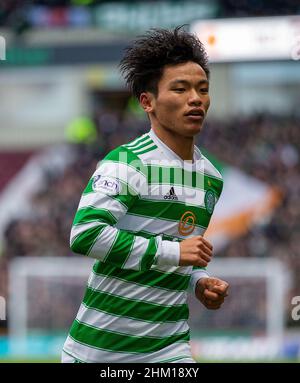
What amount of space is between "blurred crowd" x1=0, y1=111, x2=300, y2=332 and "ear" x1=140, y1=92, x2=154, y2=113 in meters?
9.12

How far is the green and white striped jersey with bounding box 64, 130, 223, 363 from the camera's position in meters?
3.91

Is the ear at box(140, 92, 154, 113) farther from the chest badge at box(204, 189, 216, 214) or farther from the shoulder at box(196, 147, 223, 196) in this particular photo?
the chest badge at box(204, 189, 216, 214)

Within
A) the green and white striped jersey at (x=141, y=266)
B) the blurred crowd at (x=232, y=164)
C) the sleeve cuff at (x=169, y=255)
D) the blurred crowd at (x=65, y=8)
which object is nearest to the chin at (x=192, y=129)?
the green and white striped jersey at (x=141, y=266)

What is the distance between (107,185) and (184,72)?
623 millimetres

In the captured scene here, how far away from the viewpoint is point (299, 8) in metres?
15.3

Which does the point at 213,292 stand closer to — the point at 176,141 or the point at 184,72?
the point at 176,141

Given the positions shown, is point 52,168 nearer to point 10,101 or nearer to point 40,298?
point 40,298

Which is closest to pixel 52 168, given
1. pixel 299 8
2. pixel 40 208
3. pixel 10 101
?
pixel 40 208

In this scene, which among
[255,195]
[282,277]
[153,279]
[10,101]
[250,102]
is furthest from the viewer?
[10,101]

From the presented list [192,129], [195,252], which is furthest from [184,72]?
[195,252]

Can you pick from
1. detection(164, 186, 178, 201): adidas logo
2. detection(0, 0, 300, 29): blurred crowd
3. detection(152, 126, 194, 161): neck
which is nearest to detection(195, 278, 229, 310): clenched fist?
detection(164, 186, 178, 201): adidas logo

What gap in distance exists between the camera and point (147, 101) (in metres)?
4.27

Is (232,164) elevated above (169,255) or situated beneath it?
elevated above

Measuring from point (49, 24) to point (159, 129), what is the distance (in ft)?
41.8
